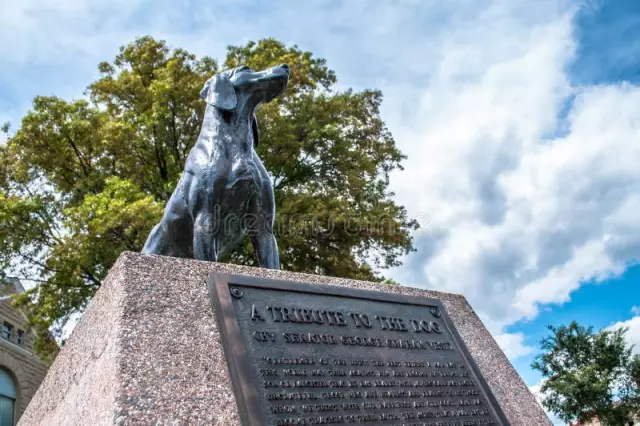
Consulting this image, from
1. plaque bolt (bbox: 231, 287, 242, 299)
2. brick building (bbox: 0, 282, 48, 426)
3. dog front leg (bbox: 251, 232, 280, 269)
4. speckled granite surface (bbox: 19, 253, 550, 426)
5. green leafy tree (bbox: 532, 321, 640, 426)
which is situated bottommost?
speckled granite surface (bbox: 19, 253, 550, 426)

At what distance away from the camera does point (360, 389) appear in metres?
3.24

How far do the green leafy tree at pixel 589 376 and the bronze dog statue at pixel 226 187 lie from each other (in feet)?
51.1

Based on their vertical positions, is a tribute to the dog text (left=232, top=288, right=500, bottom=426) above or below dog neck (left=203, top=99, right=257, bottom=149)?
below

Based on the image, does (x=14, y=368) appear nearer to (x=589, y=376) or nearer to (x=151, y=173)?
(x=151, y=173)

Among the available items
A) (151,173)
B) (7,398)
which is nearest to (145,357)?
(151,173)

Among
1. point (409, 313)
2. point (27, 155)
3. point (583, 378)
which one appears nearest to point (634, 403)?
point (583, 378)

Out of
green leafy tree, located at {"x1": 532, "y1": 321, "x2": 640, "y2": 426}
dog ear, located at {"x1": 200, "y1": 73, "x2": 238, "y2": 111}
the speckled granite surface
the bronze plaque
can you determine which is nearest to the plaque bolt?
the bronze plaque

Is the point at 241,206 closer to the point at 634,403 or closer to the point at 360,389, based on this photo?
the point at 360,389

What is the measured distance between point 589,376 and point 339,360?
16353mm

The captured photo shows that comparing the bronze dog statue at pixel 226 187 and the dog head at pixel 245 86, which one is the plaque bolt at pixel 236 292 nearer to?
the bronze dog statue at pixel 226 187

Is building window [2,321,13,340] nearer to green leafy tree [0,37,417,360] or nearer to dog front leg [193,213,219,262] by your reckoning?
green leafy tree [0,37,417,360]

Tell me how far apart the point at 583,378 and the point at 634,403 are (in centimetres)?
148

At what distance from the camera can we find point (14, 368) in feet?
72.1

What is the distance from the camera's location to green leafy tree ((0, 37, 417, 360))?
500 inches
